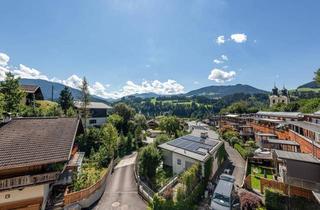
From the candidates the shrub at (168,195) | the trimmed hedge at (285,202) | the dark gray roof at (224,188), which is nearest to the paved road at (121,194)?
the shrub at (168,195)

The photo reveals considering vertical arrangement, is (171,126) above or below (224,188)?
above

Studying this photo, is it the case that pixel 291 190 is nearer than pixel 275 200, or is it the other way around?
pixel 291 190

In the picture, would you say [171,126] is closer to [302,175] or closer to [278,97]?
[302,175]

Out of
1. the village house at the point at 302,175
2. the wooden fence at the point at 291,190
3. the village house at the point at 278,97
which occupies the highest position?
the village house at the point at 278,97

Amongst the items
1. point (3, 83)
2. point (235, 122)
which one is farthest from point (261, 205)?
point (235, 122)

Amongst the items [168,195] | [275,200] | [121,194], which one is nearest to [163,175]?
[121,194]

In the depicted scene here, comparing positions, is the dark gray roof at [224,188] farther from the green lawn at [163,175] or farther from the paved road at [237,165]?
the green lawn at [163,175]
